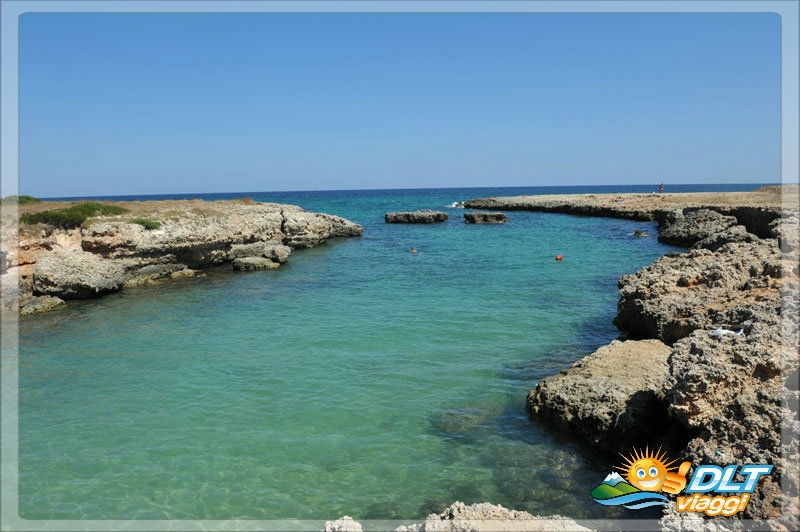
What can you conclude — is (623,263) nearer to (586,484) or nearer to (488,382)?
(488,382)

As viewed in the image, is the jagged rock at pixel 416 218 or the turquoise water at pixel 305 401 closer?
the turquoise water at pixel 305 401

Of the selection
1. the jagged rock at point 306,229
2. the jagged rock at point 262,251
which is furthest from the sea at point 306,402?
the jagged rock at point 306,229

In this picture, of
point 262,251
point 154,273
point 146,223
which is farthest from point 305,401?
point 262,251

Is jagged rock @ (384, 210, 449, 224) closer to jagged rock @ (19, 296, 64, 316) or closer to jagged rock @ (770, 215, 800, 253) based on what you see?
jagged rock @ (770, 215, 800, 253)

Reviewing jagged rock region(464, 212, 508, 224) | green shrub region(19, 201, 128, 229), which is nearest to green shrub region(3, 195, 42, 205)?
green shrub region(19, 201, 128, 229)

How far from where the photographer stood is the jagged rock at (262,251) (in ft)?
97.9

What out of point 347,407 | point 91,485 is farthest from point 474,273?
point 91,485

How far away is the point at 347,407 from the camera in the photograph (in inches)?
407

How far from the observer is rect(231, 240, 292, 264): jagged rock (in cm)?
2984

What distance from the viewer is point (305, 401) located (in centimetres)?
1065

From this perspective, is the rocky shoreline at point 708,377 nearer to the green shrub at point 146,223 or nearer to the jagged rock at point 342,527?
the jagged rock at point 342,527

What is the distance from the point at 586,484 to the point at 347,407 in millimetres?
5012

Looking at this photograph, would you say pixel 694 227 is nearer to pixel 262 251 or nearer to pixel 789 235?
pixel 789 235

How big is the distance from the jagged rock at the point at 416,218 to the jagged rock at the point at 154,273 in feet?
113
